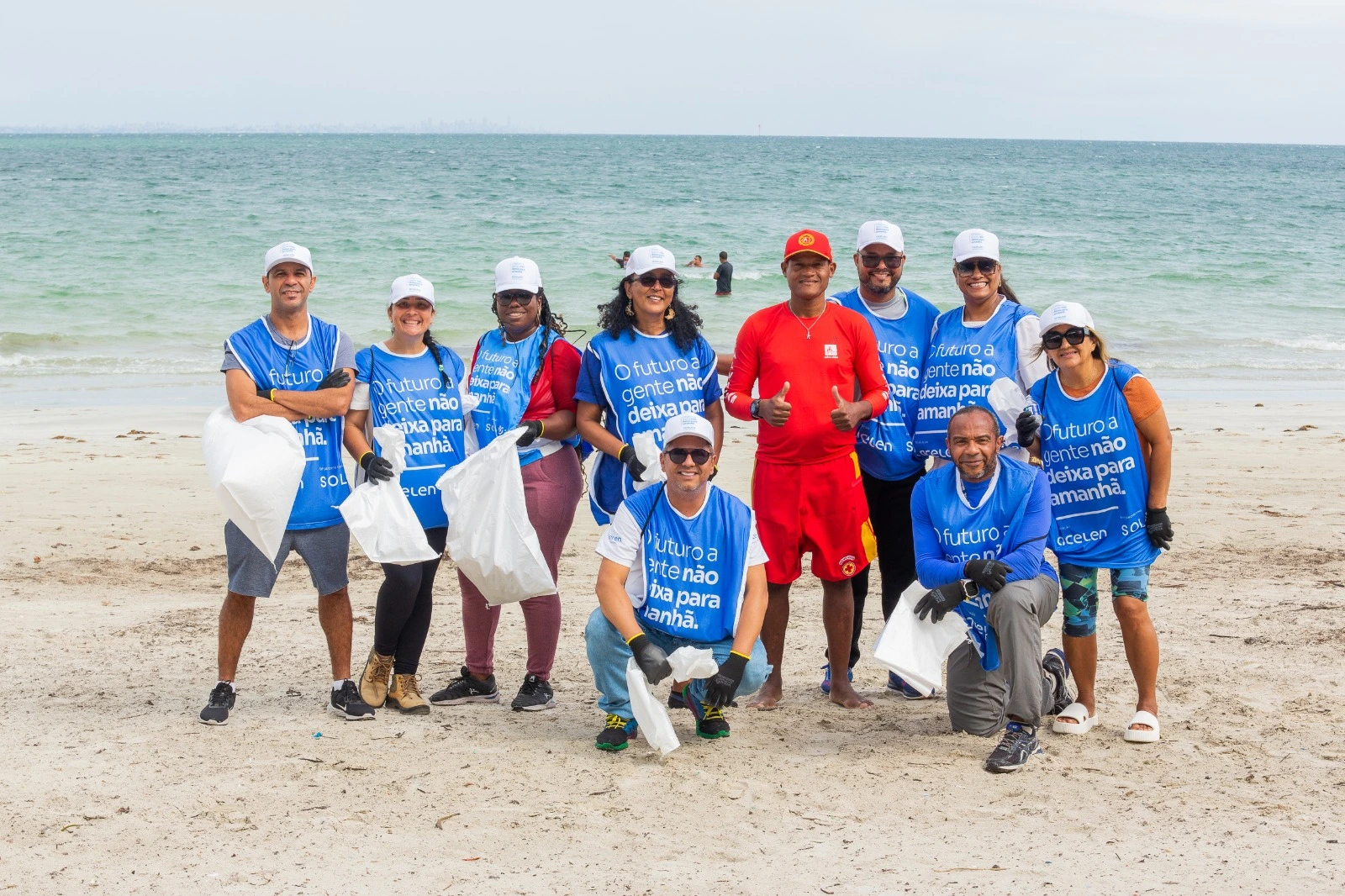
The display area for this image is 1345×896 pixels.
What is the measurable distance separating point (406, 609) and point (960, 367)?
91.9 inches

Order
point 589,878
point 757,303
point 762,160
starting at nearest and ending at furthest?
point 589,878 → point 757,303 → point 762,160

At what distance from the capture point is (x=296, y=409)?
15.0 ft

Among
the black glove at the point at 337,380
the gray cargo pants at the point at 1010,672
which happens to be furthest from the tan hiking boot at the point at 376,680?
the gray cargo pants at the point at 1010,672

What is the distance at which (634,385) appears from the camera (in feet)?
15.6

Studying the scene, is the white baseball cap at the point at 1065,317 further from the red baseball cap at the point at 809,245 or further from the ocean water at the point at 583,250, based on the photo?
the ocean water at the point at 583,250

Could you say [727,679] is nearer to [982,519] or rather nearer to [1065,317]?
[982,519]

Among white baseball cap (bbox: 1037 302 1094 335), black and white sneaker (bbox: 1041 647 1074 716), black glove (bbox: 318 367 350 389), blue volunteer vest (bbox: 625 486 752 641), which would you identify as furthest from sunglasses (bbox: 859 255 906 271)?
black glove (bbox: 318 367 350 389)

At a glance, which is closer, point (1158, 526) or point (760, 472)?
point (1158, 526)

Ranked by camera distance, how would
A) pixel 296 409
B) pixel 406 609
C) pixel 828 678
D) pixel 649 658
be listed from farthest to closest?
pixel 828 678
pixel 406 609
pixel 296 409
pixel 649 658

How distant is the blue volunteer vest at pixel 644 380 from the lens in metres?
4.76

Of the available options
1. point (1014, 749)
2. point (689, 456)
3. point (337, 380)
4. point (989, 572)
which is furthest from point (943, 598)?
point (337, 380)

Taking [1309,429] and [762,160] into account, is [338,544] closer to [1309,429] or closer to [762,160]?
[1309,429]

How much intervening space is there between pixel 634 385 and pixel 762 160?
266 ft

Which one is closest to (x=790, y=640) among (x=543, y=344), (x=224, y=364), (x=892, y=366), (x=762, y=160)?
(x=892, y=366)
